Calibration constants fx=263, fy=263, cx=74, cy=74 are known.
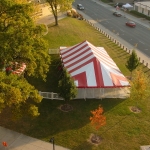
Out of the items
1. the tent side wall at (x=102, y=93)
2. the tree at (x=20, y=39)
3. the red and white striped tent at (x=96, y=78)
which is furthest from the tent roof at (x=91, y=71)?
the tree at (x=20, y=39)

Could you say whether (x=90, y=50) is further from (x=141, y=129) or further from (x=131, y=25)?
(x=131, y=25)

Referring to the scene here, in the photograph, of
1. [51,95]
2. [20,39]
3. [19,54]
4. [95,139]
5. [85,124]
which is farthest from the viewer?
[51,95]

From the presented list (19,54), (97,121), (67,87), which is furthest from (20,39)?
(97,121)

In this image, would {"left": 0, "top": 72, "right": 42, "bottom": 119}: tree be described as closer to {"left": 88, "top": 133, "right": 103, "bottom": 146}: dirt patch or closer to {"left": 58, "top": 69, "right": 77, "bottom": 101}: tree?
{"left": 58, "top": 69, "right": 77, "bottom": 101}: tree

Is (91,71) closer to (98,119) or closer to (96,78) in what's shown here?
(96,78)

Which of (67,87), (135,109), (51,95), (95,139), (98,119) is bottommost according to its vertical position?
(135,109)
